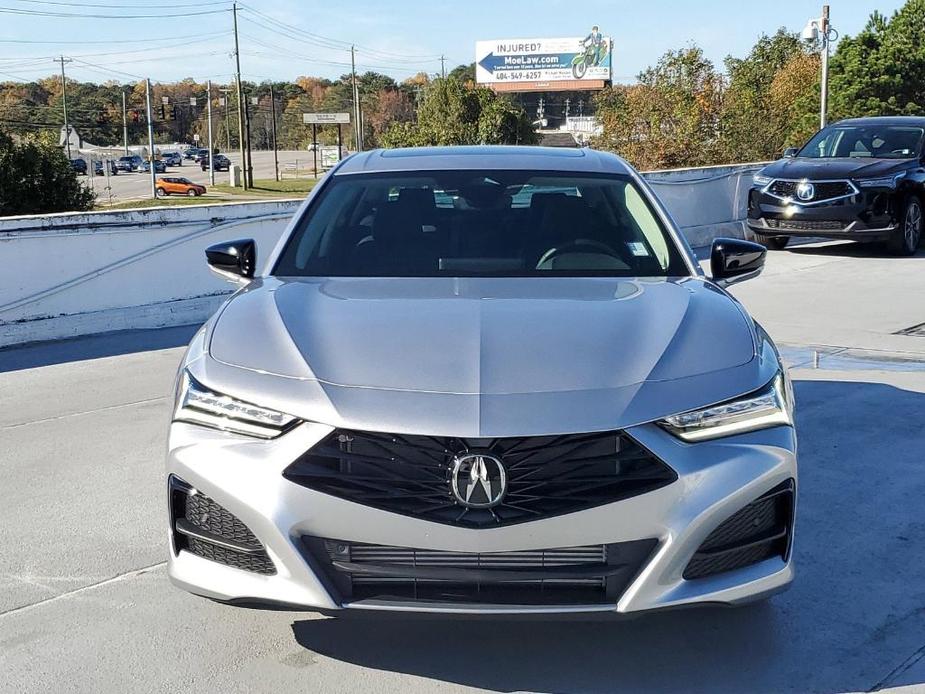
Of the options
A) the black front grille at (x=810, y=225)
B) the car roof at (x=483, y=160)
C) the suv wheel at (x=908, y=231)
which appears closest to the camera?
the car roof at (x=483, y=160)

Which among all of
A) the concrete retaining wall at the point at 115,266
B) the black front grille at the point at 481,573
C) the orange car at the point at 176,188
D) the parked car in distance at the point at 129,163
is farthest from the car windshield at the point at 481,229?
the parked car in distance at the point at 129,163

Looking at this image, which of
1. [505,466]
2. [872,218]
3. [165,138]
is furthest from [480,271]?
[165,138]

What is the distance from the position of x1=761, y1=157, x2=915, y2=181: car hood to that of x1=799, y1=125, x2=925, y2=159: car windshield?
14.6 inches

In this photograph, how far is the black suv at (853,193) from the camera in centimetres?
1384

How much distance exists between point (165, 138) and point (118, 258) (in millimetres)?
179682

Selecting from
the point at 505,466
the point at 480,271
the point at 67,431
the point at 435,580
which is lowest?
the point at 67,431

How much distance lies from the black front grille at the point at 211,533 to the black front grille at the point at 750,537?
1161 mm

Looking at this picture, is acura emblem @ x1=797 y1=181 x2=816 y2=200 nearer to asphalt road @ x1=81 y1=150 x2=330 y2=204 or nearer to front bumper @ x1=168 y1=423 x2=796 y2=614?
front bumper @ x1=168 y1=423 x2=796 y2=614

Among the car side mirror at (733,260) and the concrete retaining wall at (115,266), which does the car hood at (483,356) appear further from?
the concrete retaining wall at (115,266)

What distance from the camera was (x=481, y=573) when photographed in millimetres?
2988

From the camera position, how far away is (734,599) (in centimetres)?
312

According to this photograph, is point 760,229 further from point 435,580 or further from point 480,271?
point 435,580

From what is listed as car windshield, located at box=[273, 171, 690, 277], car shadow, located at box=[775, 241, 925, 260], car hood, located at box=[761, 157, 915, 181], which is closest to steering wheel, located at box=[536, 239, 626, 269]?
car windshield, located at box=[273, 171, 690, 277]

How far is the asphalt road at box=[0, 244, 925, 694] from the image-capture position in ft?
10.9
